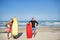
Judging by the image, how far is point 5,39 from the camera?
6.67 meters

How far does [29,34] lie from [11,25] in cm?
89

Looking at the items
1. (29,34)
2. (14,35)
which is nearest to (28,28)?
(29,34)

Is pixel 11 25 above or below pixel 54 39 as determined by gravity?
above

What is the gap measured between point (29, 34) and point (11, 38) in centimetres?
82

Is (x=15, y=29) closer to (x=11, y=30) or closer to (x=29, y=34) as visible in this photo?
(x=11, y=30)

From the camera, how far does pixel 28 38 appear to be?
22.6ft

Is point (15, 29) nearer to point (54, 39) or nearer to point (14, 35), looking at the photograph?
point (14, 35)

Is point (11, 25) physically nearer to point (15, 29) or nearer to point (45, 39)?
point (15, 29)

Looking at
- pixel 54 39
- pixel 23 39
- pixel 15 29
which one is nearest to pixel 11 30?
pixel 15 29

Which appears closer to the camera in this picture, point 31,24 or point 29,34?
point 29,34

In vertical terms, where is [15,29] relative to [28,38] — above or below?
above

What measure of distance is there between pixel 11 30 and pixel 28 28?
0.75 m

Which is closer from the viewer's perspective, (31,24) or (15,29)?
(15,29)

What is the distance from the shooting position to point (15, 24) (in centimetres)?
676
